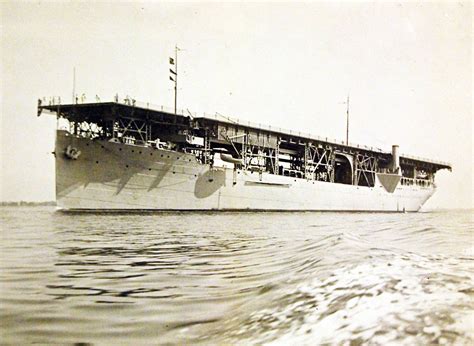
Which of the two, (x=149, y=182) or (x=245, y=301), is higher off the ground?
(x=149, y=182)

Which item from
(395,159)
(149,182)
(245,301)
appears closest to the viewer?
(245,301)

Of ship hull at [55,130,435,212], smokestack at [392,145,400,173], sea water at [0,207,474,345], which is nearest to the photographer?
sea water at [0,207,474,345]

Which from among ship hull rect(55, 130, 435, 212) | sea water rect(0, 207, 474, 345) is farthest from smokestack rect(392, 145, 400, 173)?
sea water rect(0, 207, 474, 345)

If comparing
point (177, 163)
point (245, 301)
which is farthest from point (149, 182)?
point (245, 301)

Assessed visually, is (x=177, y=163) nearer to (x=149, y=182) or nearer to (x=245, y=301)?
(x=149, y=182)

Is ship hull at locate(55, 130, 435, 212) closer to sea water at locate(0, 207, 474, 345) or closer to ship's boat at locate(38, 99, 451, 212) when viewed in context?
ship's boat at locate(38, 99, 451, 212)

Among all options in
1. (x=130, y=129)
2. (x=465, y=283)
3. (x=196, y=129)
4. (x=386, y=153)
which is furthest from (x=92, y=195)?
(x=386, y=153)
